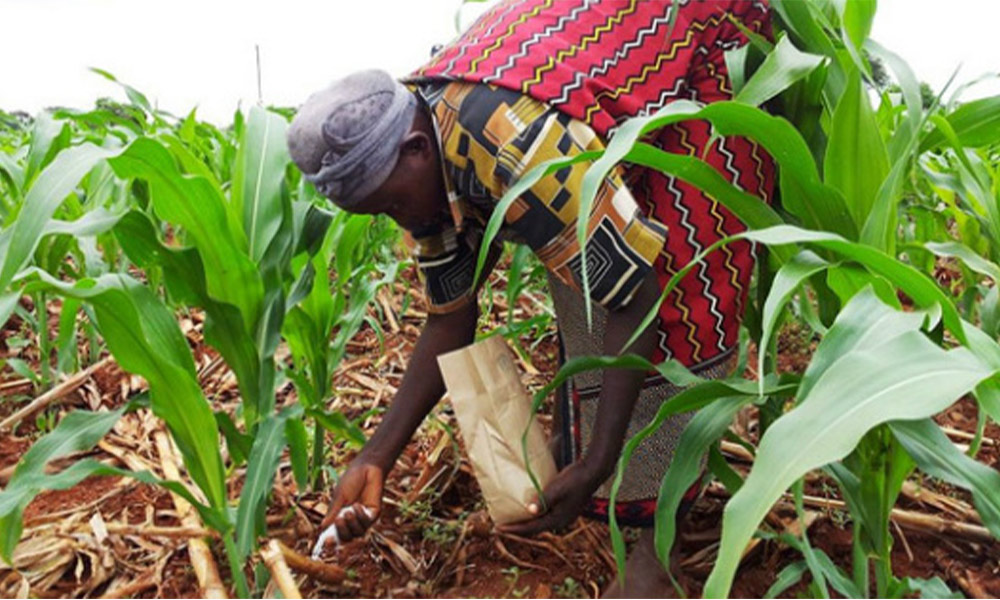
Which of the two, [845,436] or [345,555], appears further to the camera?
[345,555]

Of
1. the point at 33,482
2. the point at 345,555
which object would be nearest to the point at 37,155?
the point at 33,482

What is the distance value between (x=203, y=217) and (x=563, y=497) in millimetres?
646

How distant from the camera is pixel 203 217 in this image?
1275 millimetres

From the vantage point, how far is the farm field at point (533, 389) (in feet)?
2.53

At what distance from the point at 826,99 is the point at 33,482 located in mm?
1142

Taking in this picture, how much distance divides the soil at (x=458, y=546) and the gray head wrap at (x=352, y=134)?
0.66m

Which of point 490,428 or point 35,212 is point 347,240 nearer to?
point 490,428

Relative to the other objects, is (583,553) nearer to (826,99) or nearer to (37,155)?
(826,99)

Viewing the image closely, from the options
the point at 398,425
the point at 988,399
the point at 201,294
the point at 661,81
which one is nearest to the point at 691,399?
the point at 988,399

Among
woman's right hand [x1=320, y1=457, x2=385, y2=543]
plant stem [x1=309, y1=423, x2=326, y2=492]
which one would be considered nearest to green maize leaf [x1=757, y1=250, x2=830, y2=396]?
woman's right hand [x1=320, y1=457, x2=385, y2=543]

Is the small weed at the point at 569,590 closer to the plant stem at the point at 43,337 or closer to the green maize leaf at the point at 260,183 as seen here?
the green maize leaf at the point at 260,183

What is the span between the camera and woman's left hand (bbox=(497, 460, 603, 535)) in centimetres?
126

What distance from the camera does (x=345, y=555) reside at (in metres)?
1.54

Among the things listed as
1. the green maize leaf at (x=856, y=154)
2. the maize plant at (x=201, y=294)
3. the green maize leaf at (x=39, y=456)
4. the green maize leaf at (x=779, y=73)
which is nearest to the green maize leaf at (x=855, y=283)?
the green maize leaf at (x=856, y=154)
